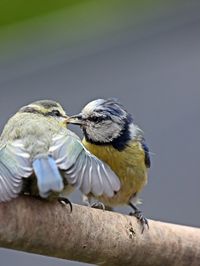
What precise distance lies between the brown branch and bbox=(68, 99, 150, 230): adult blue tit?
1.01 ft

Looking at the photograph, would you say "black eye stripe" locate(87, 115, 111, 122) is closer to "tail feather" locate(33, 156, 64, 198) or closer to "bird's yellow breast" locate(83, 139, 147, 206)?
"bird's yellow breast" locate(83, 139, 147, 206)

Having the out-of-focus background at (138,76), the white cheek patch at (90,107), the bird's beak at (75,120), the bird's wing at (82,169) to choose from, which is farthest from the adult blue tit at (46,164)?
the out-of-focus background at (138,76)

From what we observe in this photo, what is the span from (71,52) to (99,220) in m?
3.31

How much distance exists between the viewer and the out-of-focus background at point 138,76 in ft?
14.1

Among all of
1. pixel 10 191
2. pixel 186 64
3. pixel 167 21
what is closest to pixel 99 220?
pixel 10 191

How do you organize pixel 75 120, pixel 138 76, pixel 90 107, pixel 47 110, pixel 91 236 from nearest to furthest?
1. pixel 91 236
2. pixel 47 110
3. pixel 75 120
4. pixel 90 107
5. pixel 138 76

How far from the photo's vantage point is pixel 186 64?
4789 mm

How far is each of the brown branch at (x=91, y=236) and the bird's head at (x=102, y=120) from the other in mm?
415

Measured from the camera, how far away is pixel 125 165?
2.70m

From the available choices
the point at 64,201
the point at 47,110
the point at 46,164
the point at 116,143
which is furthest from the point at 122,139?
the point at 46,164

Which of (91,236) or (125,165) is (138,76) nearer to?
(125,165)

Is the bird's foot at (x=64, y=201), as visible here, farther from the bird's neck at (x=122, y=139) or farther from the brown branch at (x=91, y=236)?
the bird's neck at (x=122, y=139)

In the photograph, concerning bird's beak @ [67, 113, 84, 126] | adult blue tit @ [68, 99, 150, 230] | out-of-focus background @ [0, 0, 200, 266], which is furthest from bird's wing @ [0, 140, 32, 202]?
out-of-focus background @ [0, 0, 200, 266]

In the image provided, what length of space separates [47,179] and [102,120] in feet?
2.32
